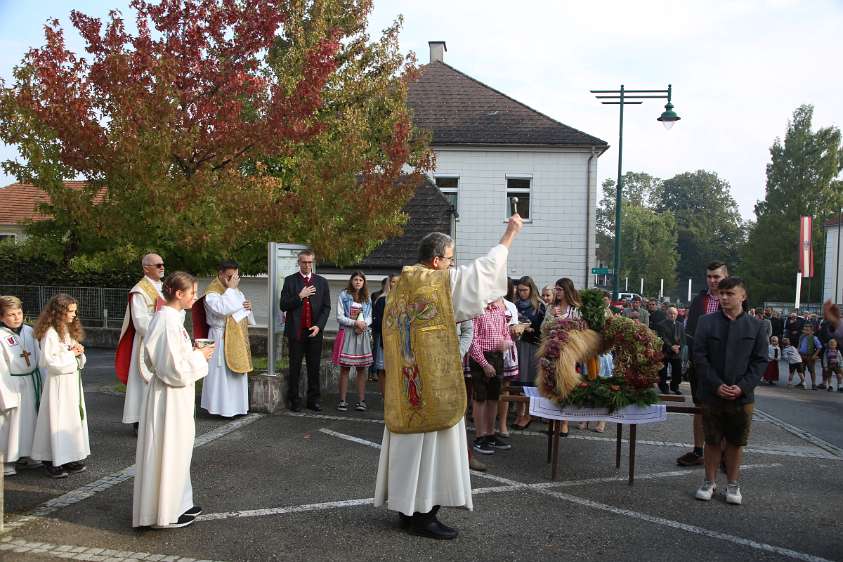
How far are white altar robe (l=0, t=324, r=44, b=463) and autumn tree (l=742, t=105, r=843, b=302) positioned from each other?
58345 mm

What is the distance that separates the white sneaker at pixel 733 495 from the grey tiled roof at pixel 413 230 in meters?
14.9

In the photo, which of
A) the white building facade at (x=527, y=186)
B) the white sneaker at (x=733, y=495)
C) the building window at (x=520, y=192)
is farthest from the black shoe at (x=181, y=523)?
the building window at (x=520, y=192)

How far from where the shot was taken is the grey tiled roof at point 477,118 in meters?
27.3

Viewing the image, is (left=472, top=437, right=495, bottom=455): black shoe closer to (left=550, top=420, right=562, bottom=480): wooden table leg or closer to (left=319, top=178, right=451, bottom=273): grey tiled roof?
(left=550, top=420, right=562, bottom=480): wooden table leg

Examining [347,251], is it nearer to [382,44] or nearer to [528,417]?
[528,417]

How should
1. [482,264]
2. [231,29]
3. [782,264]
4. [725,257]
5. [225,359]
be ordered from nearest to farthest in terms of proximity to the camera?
[482,264], [225,359], [231,29], [782,264], [725,257]

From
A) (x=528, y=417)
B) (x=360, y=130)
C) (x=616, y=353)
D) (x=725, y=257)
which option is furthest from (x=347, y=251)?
(x=725, y=257)

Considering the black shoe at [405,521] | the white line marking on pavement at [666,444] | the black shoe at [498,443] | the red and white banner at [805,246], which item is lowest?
the white line marking on pavement at [666,444]

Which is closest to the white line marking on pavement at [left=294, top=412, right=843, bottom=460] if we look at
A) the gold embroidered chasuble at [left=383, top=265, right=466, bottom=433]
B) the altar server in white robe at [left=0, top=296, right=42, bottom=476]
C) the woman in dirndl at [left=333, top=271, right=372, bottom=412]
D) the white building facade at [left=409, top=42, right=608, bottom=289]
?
the woman in dirndl at [left=333, top=271, right=372, bottom=412]

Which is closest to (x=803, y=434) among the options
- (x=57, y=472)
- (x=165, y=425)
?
(x=165, y=425)

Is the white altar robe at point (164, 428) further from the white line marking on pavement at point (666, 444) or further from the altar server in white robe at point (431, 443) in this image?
the white line marking on pavement at point (666, 444)

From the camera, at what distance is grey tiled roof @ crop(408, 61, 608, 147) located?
89.5 ft

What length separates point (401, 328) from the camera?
5.06m

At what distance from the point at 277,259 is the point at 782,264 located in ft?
180
